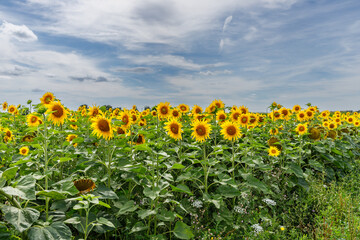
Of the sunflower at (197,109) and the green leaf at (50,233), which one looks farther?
the sunflower at (197,109)

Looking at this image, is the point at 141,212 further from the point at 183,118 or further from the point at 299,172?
the point at 183,118

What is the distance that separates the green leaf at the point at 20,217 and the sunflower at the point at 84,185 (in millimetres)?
714

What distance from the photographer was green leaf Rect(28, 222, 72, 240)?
6.73 ft

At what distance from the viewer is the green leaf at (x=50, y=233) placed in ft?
6.73

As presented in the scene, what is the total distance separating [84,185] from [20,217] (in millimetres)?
866

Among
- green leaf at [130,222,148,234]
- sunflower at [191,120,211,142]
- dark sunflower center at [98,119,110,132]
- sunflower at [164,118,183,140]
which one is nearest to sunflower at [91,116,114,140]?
dark sunflower center at [98,119,110,132]

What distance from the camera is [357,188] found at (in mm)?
6320

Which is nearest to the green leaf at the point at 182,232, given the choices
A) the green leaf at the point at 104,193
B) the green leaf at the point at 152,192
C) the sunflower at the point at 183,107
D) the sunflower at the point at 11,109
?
the green leaf at the point at 152,192

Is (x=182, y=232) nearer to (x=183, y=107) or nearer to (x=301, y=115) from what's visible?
(x=183, y=107)

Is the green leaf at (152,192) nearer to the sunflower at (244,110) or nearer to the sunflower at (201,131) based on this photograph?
the sunflower at (201,131)

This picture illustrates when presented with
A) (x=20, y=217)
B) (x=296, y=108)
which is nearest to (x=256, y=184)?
(x=20, y=217)

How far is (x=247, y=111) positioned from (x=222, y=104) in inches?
22.2

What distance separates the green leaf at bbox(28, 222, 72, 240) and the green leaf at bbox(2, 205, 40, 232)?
0.10 meters

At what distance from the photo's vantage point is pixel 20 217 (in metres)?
2.02
